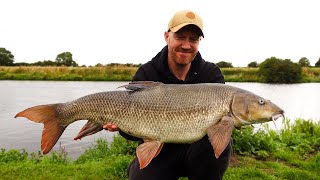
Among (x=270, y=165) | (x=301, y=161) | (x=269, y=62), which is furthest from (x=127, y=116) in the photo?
(x=269, y=62)

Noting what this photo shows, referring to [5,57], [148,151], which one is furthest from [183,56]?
[5,57]

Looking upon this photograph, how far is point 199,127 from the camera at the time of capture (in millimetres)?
2820

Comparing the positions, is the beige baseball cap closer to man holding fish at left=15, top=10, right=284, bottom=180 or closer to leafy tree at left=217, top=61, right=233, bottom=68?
man holding fish at left=15, top=10, right=284, bottom=180

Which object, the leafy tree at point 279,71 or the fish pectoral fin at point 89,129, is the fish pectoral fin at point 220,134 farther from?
the leafy tree at point 279,71

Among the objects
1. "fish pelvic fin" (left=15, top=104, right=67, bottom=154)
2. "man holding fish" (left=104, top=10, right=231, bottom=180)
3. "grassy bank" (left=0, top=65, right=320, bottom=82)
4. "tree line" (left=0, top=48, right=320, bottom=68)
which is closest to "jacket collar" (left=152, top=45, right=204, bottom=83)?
"man holding fish" (left=104, top=10, right=231, bottom=180)

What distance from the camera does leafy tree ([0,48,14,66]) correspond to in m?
73.7

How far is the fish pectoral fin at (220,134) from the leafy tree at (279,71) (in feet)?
126

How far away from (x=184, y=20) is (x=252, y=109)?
1.05 metres

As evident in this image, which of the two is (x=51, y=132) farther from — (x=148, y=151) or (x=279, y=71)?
(x=279, y=71)

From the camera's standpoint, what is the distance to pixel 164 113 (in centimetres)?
290

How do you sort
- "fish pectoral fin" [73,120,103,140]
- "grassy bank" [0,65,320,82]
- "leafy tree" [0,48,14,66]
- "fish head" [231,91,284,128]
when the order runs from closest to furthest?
1. "fish head" [231,91,284,128]
2. "fish pectoral fin" [73,120,103,140]
3. "grassy bank" [0,65,320,82]
4. "leafy tree" [0,48,14,66]

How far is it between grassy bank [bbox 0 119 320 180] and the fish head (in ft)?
6.68

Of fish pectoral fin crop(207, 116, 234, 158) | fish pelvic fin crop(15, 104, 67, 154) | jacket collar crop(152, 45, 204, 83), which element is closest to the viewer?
fish pectoral fin crop(207, 116, 234, 158)

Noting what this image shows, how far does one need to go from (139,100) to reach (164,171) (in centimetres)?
76
